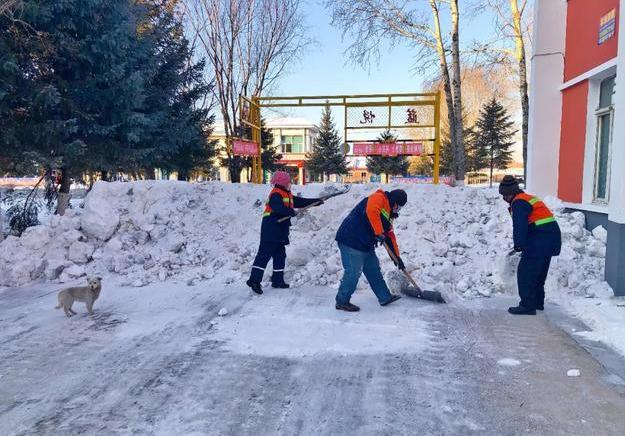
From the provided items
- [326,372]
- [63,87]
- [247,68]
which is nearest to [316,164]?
[247,68]

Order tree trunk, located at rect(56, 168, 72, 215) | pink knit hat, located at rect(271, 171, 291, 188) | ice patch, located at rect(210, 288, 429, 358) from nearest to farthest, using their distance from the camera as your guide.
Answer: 1. ice patch, located at rect(210, 288, 429, 358)
2. pink knit hat, located at rect(271, 171, 291, 188)
3. tree trunk, located at rect(56, 168, 72, 215)

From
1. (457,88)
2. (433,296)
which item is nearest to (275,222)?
(433,296)

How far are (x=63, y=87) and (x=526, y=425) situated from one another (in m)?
10.5

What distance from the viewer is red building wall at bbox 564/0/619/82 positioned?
22.4 ft

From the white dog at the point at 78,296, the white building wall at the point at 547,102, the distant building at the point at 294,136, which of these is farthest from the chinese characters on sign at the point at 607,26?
the distant building at the point at 294,136

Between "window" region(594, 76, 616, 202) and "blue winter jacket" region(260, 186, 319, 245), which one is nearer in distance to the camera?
"blue winter jacket" region(260, 186, 319, 245)

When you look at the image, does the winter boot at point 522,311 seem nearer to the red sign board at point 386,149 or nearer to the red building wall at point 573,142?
the red building wall at point 573,142

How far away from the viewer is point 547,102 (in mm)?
8648

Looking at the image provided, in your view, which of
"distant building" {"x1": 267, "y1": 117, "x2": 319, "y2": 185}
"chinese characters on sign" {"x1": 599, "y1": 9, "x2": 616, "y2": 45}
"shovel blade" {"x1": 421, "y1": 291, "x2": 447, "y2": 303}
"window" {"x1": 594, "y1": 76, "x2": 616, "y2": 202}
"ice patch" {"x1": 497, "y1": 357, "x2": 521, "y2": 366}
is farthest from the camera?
"distant building" {"x1": 267, "y1": 117, "x2": 319, "y2": 185}

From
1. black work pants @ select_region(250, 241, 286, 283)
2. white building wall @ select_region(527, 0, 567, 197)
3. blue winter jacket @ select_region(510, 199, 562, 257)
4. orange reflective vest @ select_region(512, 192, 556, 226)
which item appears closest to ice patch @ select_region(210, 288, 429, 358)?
black work pants @ select_region(250, 241, 286, 283)

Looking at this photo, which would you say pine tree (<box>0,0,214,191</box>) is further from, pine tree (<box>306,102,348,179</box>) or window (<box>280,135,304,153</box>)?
window (<box>280,135,304,153</box>)

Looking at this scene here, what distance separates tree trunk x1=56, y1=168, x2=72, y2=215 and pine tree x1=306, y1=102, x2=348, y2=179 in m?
24.2

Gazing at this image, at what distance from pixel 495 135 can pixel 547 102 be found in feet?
98.5

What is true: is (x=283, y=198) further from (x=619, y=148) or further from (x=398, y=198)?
(x=619, y=148)
